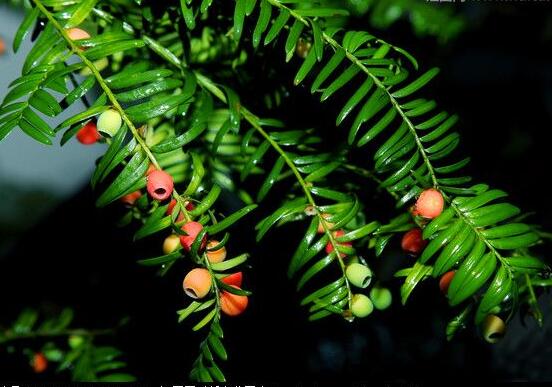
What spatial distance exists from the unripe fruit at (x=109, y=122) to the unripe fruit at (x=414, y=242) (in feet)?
1.05

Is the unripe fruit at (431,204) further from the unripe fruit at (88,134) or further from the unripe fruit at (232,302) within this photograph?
the unripe fruit at (88,134)

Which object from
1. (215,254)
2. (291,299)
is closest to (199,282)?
(215,254)

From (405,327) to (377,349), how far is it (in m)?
0.09

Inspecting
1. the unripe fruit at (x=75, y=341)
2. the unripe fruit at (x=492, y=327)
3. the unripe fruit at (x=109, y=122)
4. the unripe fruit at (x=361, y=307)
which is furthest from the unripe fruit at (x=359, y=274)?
the unripe fruit at (x=75, y=341)

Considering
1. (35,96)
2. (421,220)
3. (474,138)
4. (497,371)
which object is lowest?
(497,371)

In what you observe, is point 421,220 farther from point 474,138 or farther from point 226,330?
point 474,138

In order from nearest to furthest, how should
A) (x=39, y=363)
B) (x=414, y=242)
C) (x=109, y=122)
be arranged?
1. (x=109, y=122)
2. (x=414, y=242)
3. (x=39, y=363)

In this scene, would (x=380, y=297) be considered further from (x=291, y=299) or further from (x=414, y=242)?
(x=291, y=299)

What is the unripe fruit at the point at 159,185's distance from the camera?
0.49m

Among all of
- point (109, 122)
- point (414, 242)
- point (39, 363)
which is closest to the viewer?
point (109, 122)

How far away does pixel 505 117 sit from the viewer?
188cm

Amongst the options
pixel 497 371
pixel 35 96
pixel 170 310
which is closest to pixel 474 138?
pixel 497 371

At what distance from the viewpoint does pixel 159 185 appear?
0.49m

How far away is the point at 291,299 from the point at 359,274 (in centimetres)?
52
